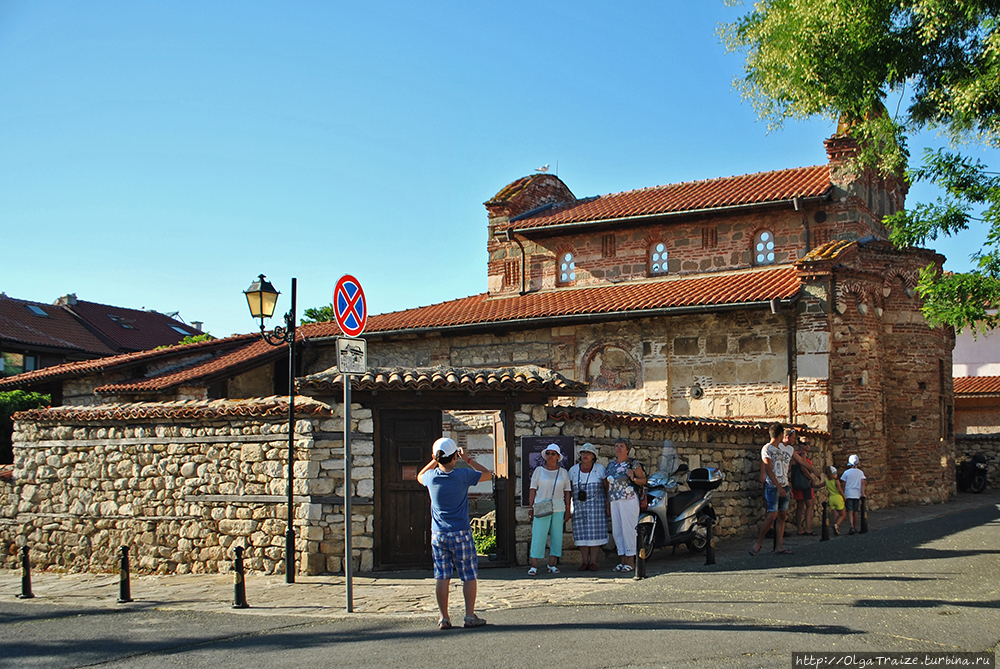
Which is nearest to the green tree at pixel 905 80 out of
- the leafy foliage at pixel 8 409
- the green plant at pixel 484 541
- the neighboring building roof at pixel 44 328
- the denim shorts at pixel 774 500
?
the denim shorts at pixel 774 500

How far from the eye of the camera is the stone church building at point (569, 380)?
11.6 meters

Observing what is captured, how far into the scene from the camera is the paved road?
262 inches

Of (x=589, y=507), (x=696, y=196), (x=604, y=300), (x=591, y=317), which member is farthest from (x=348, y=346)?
(x=696, y=196)

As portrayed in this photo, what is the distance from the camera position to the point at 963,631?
7.05 metres

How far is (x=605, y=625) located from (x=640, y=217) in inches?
625

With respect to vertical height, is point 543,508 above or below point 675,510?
above

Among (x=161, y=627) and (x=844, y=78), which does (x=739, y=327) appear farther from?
(x=161, y=627)

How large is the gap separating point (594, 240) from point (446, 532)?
16.9 metres

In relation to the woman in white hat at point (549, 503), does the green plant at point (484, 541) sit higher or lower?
lower

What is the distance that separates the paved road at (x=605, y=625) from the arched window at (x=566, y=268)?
13635mm

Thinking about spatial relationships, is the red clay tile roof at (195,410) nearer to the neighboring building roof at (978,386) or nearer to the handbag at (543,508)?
the handbag at (543,508)

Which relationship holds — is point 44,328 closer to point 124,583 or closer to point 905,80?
point 124,583

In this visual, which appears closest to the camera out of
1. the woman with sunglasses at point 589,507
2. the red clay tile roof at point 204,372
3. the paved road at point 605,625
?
the paved road at point 605,625

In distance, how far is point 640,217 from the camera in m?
22.2
